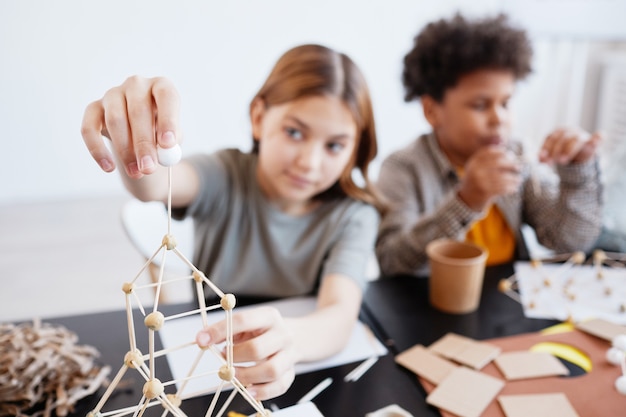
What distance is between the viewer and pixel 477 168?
38.6 inches

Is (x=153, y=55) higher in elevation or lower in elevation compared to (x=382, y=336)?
higher

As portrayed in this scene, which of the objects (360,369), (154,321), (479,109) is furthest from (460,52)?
(154,321)

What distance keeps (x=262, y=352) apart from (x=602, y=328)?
0.52 metres

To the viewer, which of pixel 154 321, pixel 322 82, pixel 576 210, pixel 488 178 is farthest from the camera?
pixel 576 210

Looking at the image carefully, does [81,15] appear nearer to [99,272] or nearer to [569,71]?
[99,272]

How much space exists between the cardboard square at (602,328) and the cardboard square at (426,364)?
0.74 feet

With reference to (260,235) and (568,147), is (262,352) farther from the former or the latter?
(568,147)

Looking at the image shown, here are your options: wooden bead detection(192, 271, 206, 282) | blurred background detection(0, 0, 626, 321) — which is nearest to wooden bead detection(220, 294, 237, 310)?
wooden bead detection(192, 271, 206, 282)

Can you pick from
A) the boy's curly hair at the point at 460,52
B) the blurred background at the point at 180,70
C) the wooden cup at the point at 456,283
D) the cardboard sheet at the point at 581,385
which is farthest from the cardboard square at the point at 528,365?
the blurred background at the point at 180,70

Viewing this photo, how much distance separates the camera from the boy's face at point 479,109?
1.09 m

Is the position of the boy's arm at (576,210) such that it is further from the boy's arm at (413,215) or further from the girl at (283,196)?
the girl at (283,196)

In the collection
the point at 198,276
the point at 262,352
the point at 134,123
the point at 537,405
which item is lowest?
the point at 537,405

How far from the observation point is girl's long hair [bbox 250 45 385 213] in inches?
33.2

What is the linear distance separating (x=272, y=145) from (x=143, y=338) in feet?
1.15
